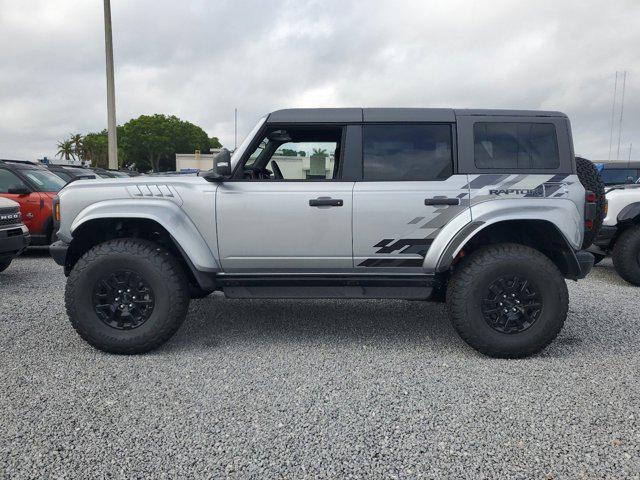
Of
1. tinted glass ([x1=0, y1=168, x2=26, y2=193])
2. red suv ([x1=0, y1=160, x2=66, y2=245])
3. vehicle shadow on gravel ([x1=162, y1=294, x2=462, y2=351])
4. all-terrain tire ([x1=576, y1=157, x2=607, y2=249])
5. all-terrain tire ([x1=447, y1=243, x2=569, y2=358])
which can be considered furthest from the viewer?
tinted glass ([x1=0, y1=168, x2=26, y2=193])

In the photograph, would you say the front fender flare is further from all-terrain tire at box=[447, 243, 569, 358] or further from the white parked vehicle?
the white parked vehicle

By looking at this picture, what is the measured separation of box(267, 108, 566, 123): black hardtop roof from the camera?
3.72 metres

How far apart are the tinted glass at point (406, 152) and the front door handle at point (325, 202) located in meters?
0.29

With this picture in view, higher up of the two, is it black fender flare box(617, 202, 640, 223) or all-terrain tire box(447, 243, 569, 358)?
black fender flare box(617, 202, 640, 223)

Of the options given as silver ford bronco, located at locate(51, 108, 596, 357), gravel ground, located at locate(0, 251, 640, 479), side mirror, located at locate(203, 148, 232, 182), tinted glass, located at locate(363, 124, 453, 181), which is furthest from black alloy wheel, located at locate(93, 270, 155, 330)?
tinted glass, located at locate(363, 124, 453, 181)

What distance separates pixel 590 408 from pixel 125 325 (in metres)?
3.08

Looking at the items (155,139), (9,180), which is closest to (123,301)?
(9,180)

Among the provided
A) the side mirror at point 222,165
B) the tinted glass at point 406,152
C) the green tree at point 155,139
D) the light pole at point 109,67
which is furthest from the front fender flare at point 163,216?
the green tree at point 155,139

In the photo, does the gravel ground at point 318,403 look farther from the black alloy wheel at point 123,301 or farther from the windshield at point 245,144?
the windshield at point 245,144

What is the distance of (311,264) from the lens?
3705mm

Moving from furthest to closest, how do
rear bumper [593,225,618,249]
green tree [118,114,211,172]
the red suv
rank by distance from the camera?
1. green tree [118,114,211,172]
2. the red suv
3. rear bumper [593,225,618,249]

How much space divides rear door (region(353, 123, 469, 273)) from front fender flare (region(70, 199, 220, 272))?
115 centimetres

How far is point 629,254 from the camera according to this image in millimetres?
6207

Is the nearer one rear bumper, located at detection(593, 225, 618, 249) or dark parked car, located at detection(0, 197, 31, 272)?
dark parked car, located at detection(0, 197, 31, 272)
